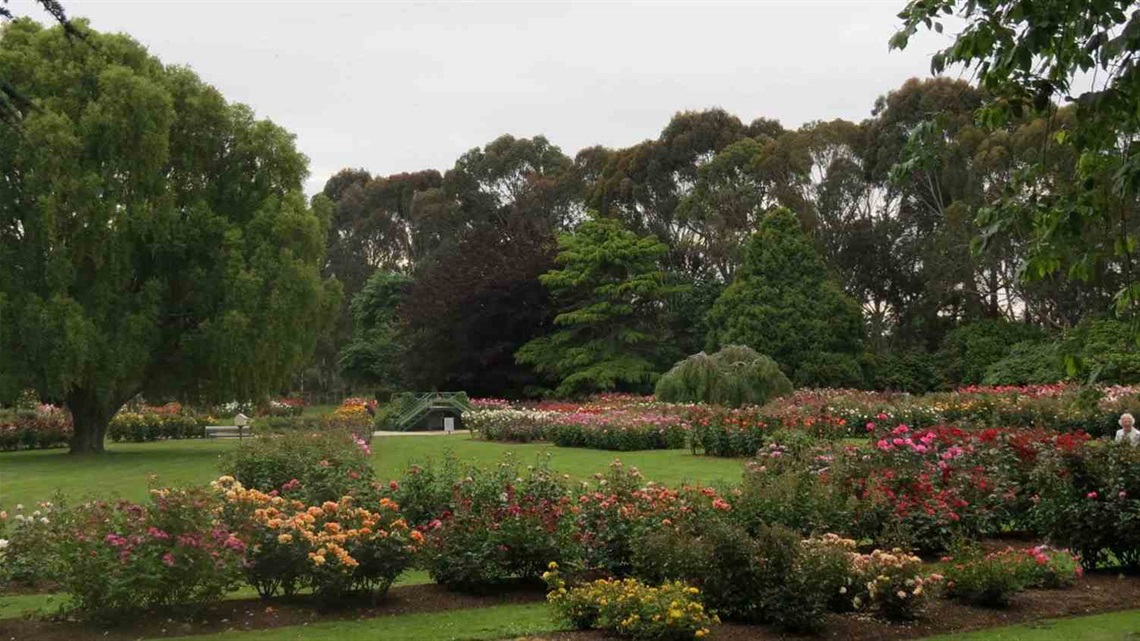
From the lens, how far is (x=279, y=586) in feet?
30.0

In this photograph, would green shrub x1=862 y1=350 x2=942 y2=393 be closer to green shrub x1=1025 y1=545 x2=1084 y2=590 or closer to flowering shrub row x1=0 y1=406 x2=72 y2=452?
flowering shrub row x1=0 y1=406 x2=72 y2=452

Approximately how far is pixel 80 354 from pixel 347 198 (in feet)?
161

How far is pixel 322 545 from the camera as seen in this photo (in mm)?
7996

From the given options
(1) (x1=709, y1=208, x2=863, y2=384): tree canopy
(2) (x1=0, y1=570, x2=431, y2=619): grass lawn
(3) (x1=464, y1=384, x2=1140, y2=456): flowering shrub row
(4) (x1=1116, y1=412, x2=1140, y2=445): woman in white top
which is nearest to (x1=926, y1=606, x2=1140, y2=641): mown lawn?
(4) (x1=1116, y1=412, x2=1140, y2=445): woman in white top

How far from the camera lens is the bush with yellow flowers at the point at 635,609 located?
6.95 m

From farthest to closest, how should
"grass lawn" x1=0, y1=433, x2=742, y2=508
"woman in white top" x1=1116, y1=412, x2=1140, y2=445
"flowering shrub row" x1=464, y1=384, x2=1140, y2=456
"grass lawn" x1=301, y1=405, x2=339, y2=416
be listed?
1. "grass lawn" x1=301, y1=405, x2=339, y2=416
2. "flowering shrub row" x1=464, y1=384, x2=1140, y2=456
3. "grass lawn" x1=0, y1=433, x2=742, y2=508
4. "woman in white top" x1=1116, y1=412, x2=1140, y2=445

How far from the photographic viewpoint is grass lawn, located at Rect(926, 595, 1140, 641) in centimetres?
741

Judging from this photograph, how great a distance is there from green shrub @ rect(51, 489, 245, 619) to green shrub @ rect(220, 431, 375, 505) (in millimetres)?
1542

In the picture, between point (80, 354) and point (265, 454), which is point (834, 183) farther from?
point (265, 454)

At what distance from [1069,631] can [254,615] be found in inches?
238

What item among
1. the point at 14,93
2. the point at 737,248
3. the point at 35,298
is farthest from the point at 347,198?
the point at 14,93

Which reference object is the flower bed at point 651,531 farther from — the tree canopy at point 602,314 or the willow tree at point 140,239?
the tree canopy at point 602,314

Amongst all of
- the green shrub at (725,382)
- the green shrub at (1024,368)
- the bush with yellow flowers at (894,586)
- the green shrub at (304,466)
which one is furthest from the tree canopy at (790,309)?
the bush with yellow flowers at (894,586)

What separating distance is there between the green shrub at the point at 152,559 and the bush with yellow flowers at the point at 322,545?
277 millimetres
